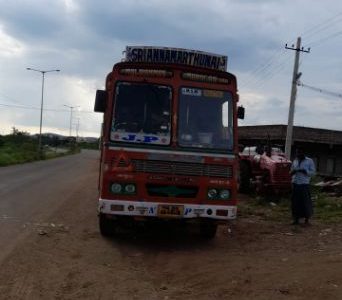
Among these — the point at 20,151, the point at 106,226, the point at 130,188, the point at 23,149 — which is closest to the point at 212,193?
the point at 130,188

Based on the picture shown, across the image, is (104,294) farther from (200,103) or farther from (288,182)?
(288,182)

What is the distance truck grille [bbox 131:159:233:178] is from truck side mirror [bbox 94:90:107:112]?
1107 millimetres

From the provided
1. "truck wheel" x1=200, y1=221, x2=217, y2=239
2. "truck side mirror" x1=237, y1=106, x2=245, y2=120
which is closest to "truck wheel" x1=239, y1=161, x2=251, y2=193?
"truck wheel" x1=200, y1=221, x2=217, y2=239

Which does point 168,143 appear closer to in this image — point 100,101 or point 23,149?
point 100,101

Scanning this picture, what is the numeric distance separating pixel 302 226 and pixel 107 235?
14.7 feet

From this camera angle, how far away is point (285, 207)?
16.4m

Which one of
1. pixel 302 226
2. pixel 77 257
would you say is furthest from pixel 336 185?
pixel 77 257

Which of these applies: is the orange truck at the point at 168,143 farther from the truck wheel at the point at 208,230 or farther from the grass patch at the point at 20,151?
→ the grass patch at the point at 20,151

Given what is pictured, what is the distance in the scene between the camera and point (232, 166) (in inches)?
403

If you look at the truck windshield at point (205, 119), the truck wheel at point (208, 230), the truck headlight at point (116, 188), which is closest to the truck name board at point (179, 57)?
the truck windshield at point (205, 119)

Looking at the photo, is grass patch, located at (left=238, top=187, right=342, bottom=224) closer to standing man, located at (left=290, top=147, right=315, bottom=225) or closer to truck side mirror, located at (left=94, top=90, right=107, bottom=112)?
standing man, located at (left=290, top=147, right=315, bottom=225)

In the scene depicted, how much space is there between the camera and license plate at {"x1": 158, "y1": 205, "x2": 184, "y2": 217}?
9.94 m

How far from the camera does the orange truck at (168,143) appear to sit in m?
9.94

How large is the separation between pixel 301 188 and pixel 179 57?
455 cm
